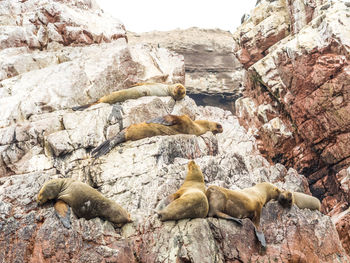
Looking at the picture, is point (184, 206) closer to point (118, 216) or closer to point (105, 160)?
point (118, 216)

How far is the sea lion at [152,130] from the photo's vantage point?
10203mm

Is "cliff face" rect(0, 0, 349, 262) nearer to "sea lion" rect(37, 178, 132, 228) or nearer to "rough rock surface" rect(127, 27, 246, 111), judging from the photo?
"sea lion" rect(37, 178, 132, 228)

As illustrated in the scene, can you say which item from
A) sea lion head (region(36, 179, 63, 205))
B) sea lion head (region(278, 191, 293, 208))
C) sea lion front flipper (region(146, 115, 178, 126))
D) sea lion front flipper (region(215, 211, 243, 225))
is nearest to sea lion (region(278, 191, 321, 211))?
sea lion head (region(278, 191, 293, 208))

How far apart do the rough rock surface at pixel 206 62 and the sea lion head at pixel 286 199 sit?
23.6 m

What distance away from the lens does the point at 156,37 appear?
3916 centimetres

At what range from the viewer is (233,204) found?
7.70 m

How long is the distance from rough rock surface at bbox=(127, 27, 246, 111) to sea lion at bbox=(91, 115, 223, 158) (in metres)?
20.8

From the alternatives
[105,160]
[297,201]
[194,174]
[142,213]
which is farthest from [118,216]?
[297,201]

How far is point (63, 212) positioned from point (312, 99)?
42.8ft

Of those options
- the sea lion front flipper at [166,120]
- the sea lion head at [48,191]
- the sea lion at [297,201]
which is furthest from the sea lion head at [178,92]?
the sea lion head at [48,191]

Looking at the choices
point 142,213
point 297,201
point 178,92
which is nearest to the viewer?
point 142,213

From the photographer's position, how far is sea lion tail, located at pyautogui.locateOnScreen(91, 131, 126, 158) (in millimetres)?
10055

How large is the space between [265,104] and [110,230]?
51.4 feet

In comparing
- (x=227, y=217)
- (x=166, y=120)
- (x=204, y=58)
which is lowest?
(x=204, y=58)
